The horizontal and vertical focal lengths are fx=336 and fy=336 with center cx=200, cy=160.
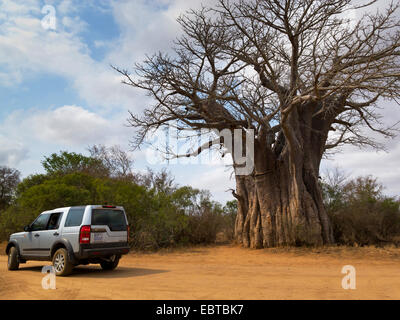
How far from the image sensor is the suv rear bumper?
328 inches

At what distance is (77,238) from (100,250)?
0.65 metres

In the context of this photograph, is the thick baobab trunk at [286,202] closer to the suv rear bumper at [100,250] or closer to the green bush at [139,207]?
the green bush at [139,207]

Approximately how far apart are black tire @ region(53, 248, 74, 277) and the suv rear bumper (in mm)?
307

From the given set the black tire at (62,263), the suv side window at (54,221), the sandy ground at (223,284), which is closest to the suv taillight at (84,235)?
the black tire at (62,263)

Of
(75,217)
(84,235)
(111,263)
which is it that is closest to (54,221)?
(75,217)

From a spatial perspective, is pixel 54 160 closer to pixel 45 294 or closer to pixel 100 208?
pixel 100 208

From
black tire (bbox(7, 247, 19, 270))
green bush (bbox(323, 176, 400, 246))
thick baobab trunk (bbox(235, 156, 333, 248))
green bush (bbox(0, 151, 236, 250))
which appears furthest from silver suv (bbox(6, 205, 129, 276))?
green bush (bbox(323, 176, 400, 246))

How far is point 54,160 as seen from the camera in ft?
114

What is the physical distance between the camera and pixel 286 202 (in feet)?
50.0

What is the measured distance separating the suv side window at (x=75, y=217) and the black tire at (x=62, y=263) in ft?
2.23

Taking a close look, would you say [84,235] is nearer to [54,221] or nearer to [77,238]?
[77,238]

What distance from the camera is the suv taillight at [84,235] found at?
838 centimetres

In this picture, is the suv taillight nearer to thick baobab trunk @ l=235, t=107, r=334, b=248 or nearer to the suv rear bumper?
the suv rear bumper
